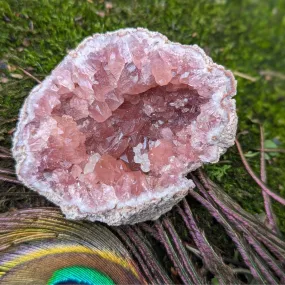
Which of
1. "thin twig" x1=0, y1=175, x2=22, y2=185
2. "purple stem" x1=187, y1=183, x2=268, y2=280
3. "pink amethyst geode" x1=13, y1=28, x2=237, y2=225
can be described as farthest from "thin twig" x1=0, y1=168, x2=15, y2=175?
"purple stem" x1=187, y1=183, x2=268, y2=280

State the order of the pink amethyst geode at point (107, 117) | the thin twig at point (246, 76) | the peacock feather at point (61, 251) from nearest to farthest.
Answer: the pink amethyst geode at point (107, 117) < the peacock feather at point (61, 251) < the thin twig at point (246, 76)

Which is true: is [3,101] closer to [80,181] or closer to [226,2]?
[80,181]

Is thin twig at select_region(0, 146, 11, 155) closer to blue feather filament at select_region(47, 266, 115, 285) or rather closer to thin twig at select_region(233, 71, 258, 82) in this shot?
blue feather filament at select_region(47, 266, 115, 285)

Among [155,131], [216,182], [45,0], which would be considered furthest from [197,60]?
[45,0]

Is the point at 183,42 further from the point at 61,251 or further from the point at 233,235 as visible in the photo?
the point at 61,251

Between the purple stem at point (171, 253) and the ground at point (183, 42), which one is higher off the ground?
the ground at point (183, 42)

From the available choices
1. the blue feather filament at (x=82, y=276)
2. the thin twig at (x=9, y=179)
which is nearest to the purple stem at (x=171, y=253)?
the blue feather filament at (x=82, y=276)

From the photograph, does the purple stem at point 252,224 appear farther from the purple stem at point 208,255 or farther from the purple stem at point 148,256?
the purple stem at point 148,256
